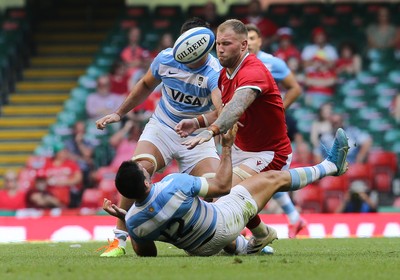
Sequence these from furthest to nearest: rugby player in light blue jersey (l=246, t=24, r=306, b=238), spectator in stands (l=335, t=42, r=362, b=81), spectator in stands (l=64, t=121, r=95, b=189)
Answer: spectator in stands (l=335, t=42, r=362, b=81)
spectator in stands (l=64, t=121, r=95, b=189)
rugby player in light blue jersey (l=246, t=24, r=306, b=238)

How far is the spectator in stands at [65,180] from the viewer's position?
17.9 m

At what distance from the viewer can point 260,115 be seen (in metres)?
9.69

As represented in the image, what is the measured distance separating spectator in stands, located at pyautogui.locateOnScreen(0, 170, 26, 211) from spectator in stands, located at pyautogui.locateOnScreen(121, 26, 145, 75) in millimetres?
3248

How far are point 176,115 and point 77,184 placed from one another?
7591 millimetres

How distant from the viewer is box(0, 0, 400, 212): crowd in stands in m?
17.2

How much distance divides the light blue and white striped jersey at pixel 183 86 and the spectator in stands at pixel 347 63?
9.12 meters

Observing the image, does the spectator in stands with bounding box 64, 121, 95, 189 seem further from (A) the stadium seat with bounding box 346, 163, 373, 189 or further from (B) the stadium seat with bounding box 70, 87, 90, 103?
(A) the stadium seat with bounding box 346, 163, 373, 189

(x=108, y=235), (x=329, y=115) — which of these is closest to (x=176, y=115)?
(x=108, y=235)

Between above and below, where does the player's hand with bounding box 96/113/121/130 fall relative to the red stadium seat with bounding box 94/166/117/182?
above

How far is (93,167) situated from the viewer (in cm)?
1834

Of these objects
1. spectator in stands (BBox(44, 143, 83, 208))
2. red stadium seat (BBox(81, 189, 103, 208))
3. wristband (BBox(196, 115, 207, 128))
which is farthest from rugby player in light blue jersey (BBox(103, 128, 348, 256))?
spectator in stands (BBox(44, 143, 83, 208))

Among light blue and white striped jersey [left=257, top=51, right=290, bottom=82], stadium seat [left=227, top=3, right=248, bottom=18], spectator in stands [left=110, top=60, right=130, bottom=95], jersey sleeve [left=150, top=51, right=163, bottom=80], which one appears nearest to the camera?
jersey sleeve [left=150, top=51, right=163, bottom=80]

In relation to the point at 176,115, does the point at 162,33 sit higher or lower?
lower

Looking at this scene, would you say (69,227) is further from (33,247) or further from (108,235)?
(33,247)
